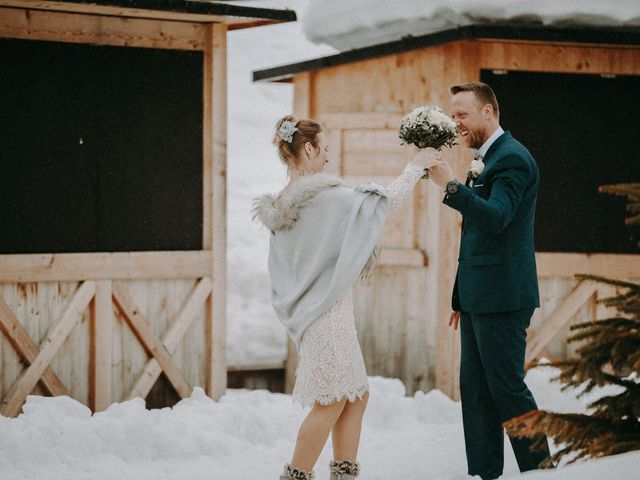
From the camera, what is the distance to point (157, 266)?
762cm

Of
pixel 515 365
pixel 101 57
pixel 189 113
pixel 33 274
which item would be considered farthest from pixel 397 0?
pixel 515 365

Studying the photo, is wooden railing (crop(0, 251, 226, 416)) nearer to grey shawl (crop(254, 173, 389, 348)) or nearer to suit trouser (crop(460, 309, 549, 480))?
grey shawl (crop(254, 173, 389, 348))

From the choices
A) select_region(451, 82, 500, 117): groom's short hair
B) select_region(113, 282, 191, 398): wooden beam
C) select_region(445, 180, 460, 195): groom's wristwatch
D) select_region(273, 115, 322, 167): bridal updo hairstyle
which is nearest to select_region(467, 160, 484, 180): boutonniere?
select_region(451, 82, 500, 117): groom's short hair

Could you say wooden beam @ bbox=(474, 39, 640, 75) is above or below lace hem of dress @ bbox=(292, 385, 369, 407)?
above

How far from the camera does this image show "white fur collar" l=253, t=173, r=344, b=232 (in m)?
4.92

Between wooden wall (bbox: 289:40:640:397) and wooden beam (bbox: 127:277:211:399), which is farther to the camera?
wooden wall (bbox: 289:40:640:397)

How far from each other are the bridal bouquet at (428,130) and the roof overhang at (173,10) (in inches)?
108

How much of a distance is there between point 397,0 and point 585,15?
172 centimetres

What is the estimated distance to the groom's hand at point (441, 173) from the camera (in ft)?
16.4

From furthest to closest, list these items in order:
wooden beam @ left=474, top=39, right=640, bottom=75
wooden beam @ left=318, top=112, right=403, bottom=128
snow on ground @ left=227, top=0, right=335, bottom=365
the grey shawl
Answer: snow on ground @ left=227, top=0, right=335, bottom=365 → wooden beam @ left=318, top=112, right=403, bottom=128 → wooden beam @ left=474, top=39, right=640, bottom=75 → the grey shawl

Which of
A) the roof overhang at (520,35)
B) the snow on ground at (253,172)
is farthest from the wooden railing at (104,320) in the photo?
the roof overhang at (520,35)

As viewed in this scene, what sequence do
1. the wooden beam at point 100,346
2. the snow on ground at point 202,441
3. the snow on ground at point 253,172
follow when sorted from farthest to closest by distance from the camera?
the snow on ground at point 253,172 → the wooden beam at point 100,346 → the snow on ground at point 202,441

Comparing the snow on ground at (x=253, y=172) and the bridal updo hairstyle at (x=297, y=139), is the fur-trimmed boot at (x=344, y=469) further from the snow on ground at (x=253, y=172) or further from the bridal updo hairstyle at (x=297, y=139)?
the bridal updo hairstyle at (x=297, y=139)

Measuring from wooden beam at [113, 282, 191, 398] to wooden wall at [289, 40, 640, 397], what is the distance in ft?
7.45
